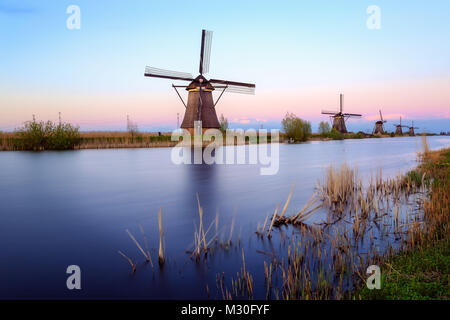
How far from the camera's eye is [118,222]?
300 inches

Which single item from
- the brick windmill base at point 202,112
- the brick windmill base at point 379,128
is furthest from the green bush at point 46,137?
the brick windmill base at point 379,128

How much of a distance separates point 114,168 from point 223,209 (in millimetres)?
12259

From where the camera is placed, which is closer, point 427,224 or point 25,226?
point 427,224

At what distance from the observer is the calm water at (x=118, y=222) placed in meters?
4.29

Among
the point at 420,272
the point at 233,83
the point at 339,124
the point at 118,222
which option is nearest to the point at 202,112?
the point at 233,83

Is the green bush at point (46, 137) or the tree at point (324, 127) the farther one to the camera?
the tree at point (324, 127)

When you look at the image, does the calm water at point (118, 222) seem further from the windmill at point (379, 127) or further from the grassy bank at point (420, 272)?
the windmill at point (379, 127)

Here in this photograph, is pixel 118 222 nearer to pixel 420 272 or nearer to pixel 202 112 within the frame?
pixel 420 272

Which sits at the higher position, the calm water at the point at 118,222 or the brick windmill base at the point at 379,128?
the brick windmill base at the point at 379,128

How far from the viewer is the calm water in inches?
169
